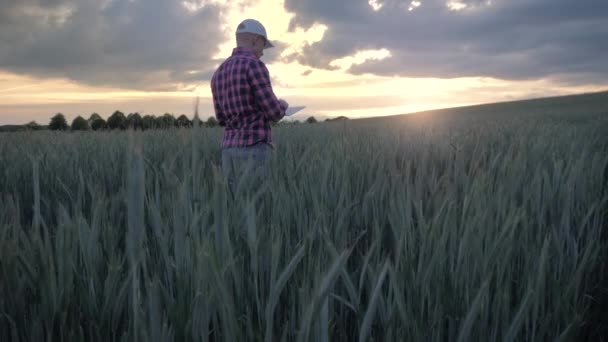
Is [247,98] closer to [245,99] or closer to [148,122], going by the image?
[245,99]

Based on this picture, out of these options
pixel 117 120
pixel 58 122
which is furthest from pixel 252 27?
pixel 58 122

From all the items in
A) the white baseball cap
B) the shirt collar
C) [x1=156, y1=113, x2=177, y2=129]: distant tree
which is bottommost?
[x1=156, y1=113, x2=177, y2=129]: distant tree

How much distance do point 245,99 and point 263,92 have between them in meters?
0.16

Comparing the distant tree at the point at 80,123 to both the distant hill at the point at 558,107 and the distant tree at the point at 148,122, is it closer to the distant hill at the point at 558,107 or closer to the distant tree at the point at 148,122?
the distant tree at the point at 148,122

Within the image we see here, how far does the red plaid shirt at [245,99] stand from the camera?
11.6ft

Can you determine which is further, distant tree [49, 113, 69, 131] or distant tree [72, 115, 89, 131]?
distant tree [49, 113, 69, 131]

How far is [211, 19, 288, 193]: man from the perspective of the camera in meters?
3.53

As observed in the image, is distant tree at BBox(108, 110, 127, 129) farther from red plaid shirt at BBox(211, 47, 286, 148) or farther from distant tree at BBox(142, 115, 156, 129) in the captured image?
red plaid shirt at BBox(211, 47, 286, 148)

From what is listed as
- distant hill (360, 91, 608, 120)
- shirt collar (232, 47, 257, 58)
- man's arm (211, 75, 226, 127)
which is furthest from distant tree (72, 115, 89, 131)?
shirt collar (232, 47, 257, 58)

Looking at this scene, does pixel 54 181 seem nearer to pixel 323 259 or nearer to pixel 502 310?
pixel 323 259

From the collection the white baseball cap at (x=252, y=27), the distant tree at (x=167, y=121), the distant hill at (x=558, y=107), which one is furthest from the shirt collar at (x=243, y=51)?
the distant hill at (x=558, y=107)

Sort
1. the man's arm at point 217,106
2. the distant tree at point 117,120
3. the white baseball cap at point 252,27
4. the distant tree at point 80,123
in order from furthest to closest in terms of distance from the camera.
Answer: the distant tree at point 80,123 < the distant tree at point 117,120 < the man's arm at point 217,106 < the white baseball cap at point 252,27

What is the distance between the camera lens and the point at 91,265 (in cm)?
95

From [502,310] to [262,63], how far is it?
9.99 ft
